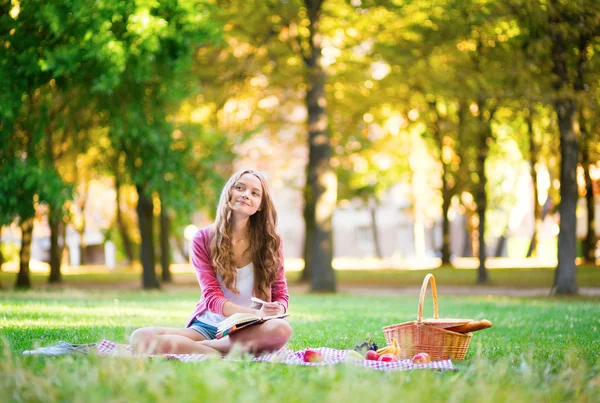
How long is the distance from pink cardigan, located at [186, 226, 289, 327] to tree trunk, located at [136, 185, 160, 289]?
57.8ft

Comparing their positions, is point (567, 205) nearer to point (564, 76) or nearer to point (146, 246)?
point (564, 76)

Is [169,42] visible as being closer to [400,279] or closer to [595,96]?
[595,96]

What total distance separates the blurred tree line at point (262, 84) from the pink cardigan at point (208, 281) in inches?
452

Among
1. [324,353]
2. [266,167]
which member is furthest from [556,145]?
[324,353]

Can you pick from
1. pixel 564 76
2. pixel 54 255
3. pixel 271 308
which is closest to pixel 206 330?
pixel 271 308

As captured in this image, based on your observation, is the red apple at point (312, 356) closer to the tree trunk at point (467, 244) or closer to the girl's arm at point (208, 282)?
the girl's arm at point (208, 282)

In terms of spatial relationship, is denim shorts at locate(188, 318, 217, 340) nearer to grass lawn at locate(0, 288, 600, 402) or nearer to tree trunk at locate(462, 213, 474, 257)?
grass lawn at locate(0, 288, 600, 402)

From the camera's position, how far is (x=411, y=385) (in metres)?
5.34

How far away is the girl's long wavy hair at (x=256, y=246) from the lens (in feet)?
24.6

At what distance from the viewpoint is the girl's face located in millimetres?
7578

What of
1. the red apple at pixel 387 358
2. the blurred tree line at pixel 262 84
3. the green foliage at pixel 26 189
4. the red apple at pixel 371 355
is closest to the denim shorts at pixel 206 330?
the red apple at pixel 371 355

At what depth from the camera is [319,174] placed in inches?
904

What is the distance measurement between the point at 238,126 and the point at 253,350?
21.4m

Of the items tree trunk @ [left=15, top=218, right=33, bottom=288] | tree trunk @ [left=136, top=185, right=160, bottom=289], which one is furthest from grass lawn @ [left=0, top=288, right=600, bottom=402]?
tree trunk @ [left=15, top=218, right=33, bottom=288]
